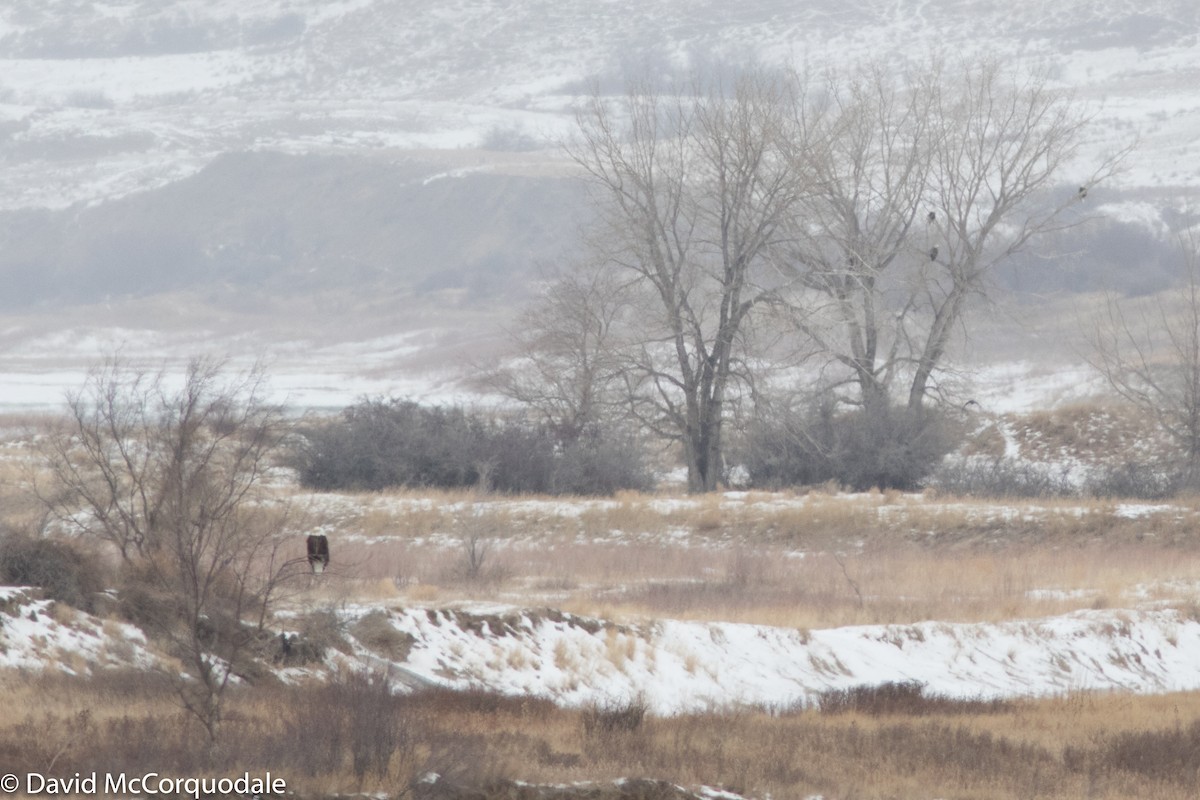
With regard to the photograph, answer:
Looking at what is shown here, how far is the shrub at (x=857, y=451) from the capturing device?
35625 millimetres

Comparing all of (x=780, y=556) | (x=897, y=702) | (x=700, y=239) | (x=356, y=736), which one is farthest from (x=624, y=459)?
(x=356, y=736)

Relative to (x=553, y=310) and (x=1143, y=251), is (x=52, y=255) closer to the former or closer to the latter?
(x=1143, y=251)

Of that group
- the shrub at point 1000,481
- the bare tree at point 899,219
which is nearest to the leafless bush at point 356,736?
the shrub at point 1000,481

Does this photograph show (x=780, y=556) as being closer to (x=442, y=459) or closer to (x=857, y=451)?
(x=857, y=451)

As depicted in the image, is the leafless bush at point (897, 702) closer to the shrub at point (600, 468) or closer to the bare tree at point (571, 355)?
the shrub at point (600, 468)

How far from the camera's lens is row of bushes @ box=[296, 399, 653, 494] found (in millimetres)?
34719

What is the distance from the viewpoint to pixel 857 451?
3597cm

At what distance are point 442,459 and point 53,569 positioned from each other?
2128 centimetres

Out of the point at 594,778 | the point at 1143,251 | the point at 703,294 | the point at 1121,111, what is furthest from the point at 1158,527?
the point at 1121,111

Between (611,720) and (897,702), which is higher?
(611,720)

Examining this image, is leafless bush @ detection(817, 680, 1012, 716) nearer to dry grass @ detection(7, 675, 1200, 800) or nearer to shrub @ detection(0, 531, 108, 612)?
dry grass @ detection(7, 675, 1200, 800)

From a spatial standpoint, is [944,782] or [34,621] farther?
Result: [34,621]

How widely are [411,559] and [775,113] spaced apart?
56.7 ft

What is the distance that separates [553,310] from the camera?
42.3 metres
